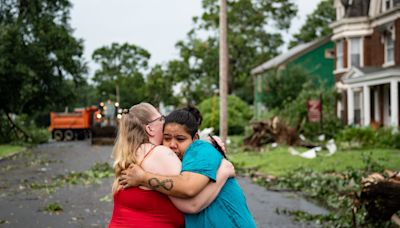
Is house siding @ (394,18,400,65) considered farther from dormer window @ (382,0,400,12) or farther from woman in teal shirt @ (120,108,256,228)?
woman in teal shirt @ (120,108,256,228)

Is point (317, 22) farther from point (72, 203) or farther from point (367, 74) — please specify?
point (72, 203)

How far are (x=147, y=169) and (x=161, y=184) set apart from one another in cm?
18

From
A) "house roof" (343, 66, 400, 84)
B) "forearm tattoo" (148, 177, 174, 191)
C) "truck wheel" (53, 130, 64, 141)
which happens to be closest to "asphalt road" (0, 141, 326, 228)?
"forearm tattoo" (148, 177, 174, 191)

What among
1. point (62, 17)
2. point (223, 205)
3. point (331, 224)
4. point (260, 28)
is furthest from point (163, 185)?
point (260, 28)

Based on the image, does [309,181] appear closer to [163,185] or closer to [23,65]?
[163,185]

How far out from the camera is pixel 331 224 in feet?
35.4

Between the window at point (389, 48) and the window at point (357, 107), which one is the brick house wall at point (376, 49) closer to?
the window at point (389, 48)

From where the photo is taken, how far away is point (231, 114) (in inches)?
1903

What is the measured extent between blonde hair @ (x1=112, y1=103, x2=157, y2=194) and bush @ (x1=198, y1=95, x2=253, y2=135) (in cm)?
4091

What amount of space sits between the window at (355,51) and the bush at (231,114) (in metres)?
10.1

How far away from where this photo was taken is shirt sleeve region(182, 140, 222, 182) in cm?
390

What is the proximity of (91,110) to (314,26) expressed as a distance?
115 ft

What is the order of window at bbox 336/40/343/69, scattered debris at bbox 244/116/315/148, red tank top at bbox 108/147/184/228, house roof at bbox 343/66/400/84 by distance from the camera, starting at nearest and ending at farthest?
1. red tank top at bbox 108/147/184/228
2. scattered debris at bbox 244/116/315/148
3. house roof at bbox 343/66/400/84
4. window at bbox 336/40/343/69

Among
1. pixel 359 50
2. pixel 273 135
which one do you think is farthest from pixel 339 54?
pixel 273 135
